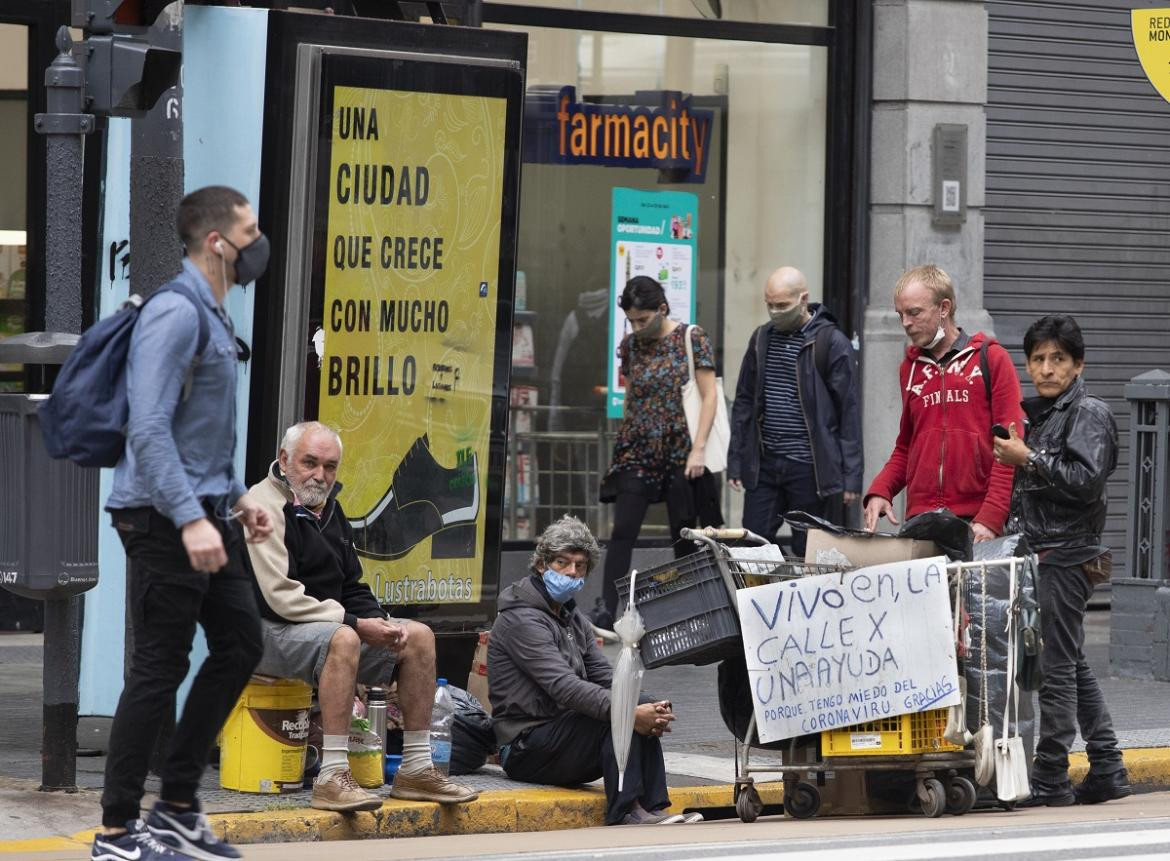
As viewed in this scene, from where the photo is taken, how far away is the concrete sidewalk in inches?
263

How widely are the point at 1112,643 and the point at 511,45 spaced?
4692 mm

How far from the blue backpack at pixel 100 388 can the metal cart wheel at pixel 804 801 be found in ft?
9.56

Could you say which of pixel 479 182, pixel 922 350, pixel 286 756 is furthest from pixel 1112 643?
pixel 286 756

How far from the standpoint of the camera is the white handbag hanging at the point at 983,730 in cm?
705

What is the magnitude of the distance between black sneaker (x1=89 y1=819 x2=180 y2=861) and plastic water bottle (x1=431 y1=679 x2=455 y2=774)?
186 cm

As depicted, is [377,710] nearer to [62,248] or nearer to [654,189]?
[62,248]

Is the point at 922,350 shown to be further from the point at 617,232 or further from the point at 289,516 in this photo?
the point at 617,232

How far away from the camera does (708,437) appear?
10891 millimetres

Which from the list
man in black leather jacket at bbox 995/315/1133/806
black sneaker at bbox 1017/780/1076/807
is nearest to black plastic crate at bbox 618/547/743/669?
man in black leather jacket at bbox 995/315/1133/806

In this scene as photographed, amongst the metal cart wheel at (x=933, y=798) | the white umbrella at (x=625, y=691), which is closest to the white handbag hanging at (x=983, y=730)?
the metal cart wheel at (x=933, y=798)

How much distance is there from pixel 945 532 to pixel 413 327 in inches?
91.4

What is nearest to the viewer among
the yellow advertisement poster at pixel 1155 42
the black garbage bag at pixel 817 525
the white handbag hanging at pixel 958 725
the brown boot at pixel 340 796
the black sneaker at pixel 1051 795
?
the brown boot at pixel 340 796

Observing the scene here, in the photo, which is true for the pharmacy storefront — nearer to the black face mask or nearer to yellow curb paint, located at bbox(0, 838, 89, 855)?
yellow curb paint, located at bbox(0, 838, 89, 855)

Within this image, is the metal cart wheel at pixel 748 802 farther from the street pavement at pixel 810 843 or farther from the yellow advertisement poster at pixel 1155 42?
the yellow advertisement poster at pixel 1155 42
